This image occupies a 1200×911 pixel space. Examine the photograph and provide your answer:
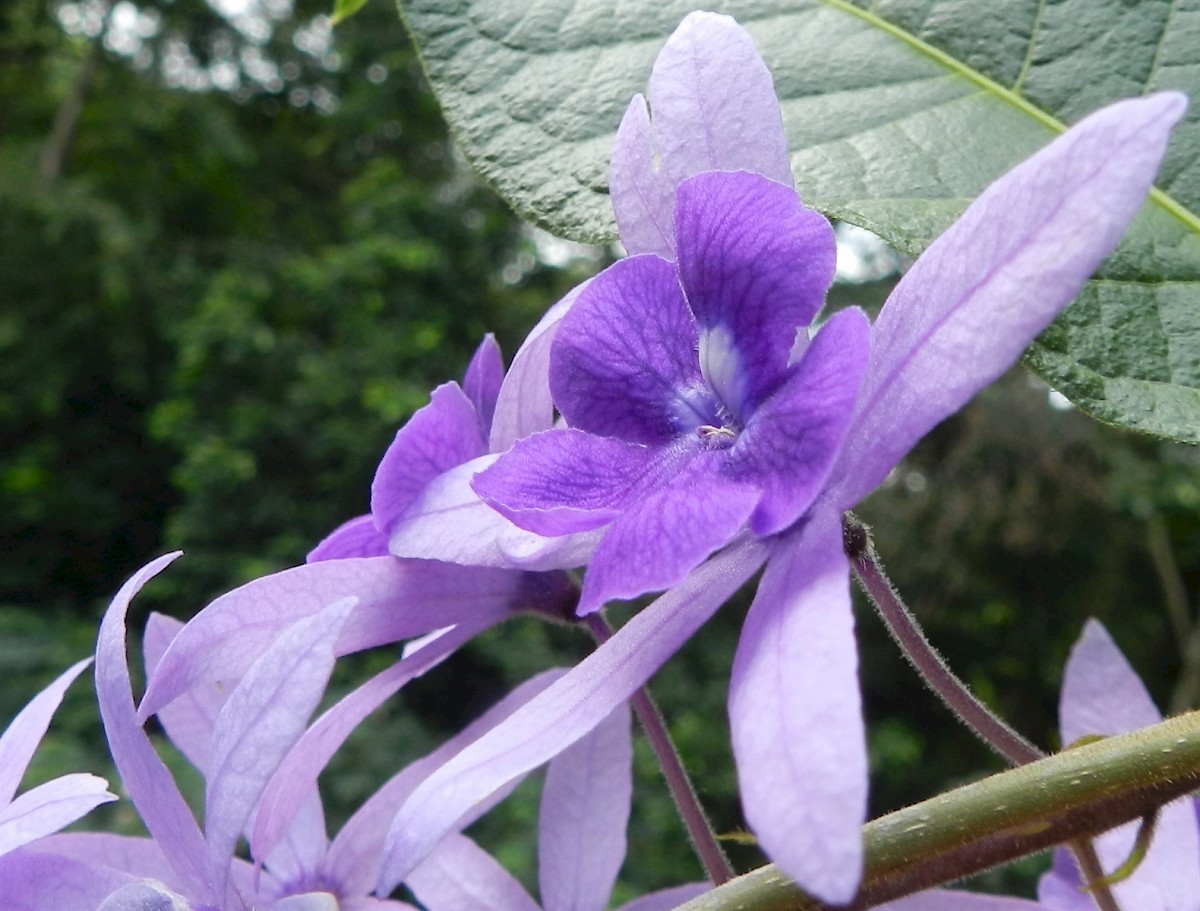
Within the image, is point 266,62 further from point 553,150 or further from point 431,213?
point 553,150

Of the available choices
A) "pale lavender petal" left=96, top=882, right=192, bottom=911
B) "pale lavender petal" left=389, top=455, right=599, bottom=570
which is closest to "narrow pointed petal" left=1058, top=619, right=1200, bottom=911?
"pale lavender petal" left=389, top=455, right=599, bottom=570

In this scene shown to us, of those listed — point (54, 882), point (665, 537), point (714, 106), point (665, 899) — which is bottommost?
point (665, 899)

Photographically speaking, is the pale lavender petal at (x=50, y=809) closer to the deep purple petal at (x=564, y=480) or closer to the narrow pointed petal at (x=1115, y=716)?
the deep purple petal at (x=564, y=480)

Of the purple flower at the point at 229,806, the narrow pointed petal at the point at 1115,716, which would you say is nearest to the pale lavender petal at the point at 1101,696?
the narrow pointed petal at the point at 1115,716

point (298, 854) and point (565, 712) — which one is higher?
point (565, 712)

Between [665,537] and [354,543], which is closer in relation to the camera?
[665,537]

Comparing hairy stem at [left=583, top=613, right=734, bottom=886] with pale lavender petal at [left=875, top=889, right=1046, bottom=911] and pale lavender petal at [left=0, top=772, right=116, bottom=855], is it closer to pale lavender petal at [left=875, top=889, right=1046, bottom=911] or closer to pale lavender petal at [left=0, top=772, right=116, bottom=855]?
pale lavender petal at [left=875, top=889, right=1046, bottom=911]

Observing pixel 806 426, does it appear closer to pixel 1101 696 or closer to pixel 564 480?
pixel 564 480

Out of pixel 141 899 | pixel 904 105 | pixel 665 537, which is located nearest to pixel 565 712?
pixel 665 537
